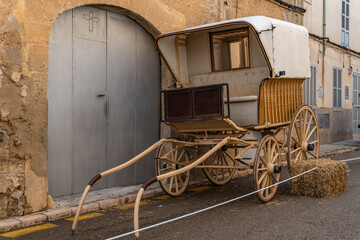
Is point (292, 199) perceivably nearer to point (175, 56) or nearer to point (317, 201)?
Result: point (317, 201)

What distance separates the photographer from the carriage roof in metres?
6.31

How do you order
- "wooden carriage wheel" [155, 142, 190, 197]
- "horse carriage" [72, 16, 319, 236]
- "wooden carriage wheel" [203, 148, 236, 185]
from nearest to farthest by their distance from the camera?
"horse carriage" [72, 16, 319, 236], "wooden carriage wheel" [155, 142, 190, 197], "wooden carriage wheel" [203, 148, 236, 185]

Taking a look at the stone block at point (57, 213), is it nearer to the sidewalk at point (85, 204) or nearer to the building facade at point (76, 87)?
the sidewalk at point (85, 204)

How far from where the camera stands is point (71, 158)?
662cm

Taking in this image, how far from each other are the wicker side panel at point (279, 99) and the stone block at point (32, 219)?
10.6ft

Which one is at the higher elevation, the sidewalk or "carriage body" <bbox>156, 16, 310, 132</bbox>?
"carriage body" <bbox>156, 16, 310, 132</bbox>

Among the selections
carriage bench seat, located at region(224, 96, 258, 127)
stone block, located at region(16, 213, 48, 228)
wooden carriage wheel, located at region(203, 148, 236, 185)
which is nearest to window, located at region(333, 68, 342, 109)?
wooden carriage wheel, located at region(203, 148, 236, 185)

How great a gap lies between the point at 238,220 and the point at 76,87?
3234 millimetres

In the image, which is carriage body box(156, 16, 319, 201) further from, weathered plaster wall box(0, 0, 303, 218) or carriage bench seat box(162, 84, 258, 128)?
weathered plaster wall box(0, 0, 303, 218)

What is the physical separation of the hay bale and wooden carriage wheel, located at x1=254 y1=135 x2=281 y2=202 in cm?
33

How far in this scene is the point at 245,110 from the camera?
6.51 m

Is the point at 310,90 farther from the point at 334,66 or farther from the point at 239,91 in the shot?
the point at 239,91

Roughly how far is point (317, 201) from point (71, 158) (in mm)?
3584

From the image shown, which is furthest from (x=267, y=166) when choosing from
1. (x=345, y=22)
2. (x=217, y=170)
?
(x=345, y=22)
